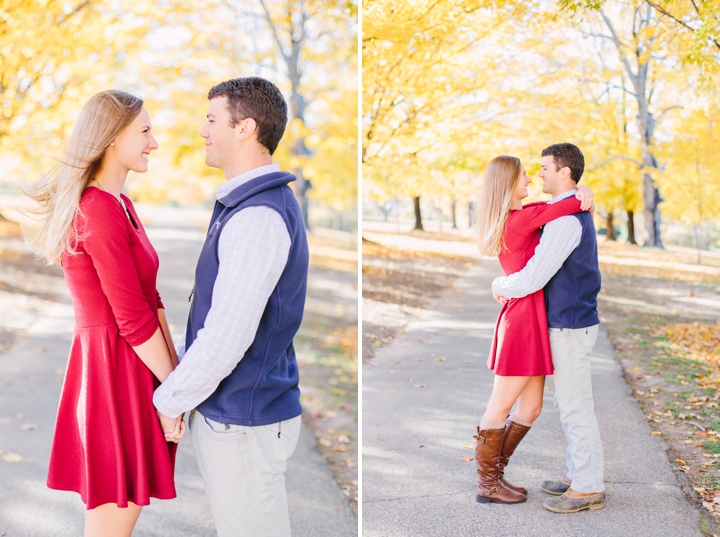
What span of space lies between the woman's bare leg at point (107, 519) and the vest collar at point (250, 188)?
1113 millimetres

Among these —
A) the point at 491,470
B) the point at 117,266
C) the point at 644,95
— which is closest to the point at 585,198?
the point at 491,470

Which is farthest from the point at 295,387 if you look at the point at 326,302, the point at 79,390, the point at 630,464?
the point at 326,302

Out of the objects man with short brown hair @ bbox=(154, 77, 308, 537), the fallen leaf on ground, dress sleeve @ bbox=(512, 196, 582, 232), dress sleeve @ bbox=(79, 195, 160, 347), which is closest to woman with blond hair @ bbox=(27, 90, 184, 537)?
dress sleeve @ bbox=(79, 195, 160, 347)

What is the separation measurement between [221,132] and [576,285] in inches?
79.8

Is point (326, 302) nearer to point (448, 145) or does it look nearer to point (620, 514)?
point (448, 145)

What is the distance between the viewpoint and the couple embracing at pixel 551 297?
3.23m

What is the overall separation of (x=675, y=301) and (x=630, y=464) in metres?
6.53

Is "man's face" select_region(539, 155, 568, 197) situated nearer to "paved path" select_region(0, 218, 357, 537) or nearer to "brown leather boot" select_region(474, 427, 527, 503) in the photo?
"brown leather boot" select_region(474, 427, 527, 503)

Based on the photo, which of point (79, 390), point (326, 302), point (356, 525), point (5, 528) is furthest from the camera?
point (326, 302)

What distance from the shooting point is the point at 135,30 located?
36.3ft

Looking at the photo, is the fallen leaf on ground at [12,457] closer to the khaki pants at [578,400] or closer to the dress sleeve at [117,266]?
the dress sleeve at [117,266]

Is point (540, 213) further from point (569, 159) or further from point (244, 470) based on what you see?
point (244, 470)

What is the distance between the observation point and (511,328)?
336 cm

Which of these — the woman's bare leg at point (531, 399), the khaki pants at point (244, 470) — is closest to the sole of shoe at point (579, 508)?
the woman's bare leg at point (531, 399)
